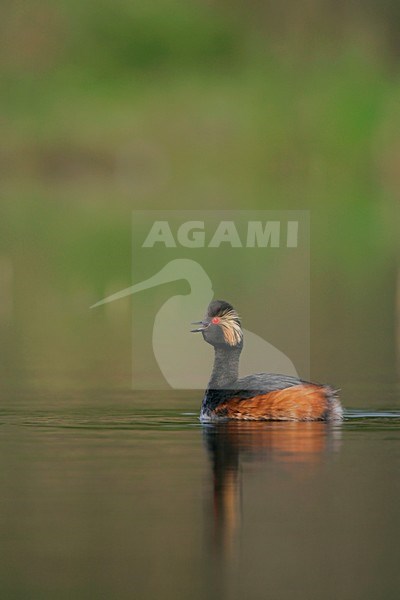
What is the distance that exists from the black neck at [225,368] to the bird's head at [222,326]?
0.04m

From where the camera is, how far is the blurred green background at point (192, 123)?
32.4 m

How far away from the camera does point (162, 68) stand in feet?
180

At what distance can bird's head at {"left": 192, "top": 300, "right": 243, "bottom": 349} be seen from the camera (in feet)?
45.1

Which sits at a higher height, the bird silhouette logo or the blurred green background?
the blurred green background

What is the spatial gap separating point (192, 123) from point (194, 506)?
41382 millimetres

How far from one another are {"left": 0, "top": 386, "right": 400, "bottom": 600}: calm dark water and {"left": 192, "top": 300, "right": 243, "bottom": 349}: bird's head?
0.54m

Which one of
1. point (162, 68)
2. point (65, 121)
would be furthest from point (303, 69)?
point (65, 121)

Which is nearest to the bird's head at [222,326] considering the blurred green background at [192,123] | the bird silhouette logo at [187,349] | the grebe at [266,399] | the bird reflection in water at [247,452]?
the grebe at [266,399]

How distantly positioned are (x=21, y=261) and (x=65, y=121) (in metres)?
23.7

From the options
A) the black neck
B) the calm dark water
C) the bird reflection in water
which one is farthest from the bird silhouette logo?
the bird reflection in water

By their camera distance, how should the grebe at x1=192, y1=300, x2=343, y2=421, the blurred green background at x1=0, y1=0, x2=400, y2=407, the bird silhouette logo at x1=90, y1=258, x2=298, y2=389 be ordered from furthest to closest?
1. the blurred green background at x1=0, y1=0, x2=400, y2=407
2. the bird silhouette logo at x1=90, y1=258, x2=298, y2=389
3. the grebe at x1=192, y1=300, x2=343, y2=421

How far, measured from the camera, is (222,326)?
13797mm

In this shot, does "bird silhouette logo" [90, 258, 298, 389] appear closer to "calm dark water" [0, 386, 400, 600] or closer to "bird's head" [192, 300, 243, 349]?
"bird's head" [192, 300, 243, 349]

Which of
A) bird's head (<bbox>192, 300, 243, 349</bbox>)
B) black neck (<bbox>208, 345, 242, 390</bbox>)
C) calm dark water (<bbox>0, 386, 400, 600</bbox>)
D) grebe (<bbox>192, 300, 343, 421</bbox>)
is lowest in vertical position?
calm dark water (<bbox>0, 386, 400, 600</bbox>)
